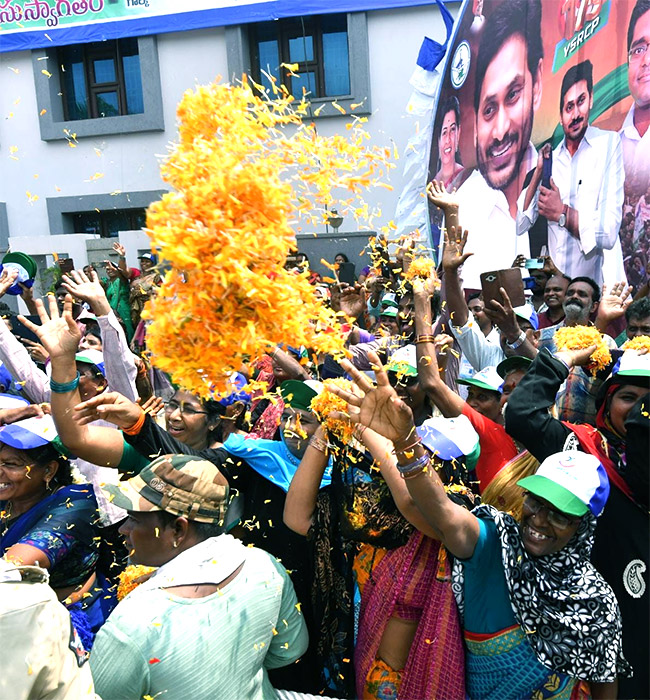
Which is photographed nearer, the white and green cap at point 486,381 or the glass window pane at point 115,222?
the white and green cap at point 486,381

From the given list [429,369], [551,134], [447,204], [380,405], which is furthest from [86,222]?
[380,405]

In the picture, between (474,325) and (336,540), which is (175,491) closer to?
(336,540)

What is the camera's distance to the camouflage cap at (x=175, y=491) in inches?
83.6

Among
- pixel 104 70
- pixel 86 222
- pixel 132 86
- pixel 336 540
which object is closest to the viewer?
pixel 336 540

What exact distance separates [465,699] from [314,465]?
1.06m

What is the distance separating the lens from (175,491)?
214 cm

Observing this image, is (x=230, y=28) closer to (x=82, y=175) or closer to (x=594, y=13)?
(x=82, y=175)

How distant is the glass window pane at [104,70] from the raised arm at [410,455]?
14.4m

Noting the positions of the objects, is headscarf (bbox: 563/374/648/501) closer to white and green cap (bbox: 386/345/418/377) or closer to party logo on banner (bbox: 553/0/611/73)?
white and green cap (bbox: 386/345/418/377)

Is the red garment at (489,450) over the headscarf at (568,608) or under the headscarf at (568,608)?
over

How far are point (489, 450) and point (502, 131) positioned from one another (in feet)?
23.1

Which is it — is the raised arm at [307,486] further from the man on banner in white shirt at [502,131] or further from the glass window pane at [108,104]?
the glass window pane at [108,104]

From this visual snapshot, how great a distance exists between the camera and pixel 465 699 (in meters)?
2.33

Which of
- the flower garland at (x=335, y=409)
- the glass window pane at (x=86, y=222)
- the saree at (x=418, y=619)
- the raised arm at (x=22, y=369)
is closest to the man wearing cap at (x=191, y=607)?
the saree at (x=418, y=619)
